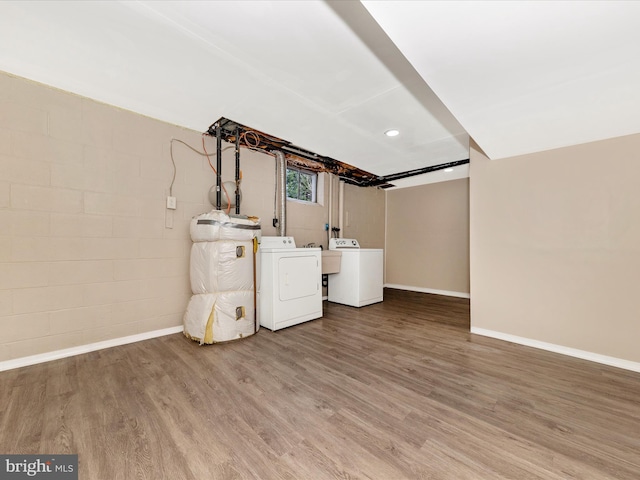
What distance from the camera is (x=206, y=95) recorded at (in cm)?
219

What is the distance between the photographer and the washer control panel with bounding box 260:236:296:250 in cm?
300

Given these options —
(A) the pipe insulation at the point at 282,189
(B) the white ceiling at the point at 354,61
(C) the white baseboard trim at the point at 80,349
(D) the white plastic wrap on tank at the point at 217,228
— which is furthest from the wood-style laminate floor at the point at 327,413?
(B) the white ceiling at the point at 354,61

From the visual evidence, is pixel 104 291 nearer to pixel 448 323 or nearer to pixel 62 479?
pixel 62 479

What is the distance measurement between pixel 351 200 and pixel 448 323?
2.74 meters

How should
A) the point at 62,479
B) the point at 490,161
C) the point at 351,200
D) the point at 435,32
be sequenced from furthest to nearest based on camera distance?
the point at 351,200
the point at 490,161
the point at 435,32
the point at 62,479

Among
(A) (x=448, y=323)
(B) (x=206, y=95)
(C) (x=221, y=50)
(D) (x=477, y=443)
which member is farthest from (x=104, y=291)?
(A) (x=448, y=323)

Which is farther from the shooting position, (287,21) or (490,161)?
(490,161)

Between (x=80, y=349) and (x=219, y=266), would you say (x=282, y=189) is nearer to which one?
(x=219, y=266)

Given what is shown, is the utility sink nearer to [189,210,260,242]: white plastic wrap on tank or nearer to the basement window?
the basement window

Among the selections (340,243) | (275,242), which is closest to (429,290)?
(340,243)

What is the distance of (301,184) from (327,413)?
3310 mm

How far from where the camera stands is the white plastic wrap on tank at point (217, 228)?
2.36m

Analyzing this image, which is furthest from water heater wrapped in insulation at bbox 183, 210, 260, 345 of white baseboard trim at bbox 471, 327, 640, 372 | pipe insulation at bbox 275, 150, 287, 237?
white baseboard trim at bbox 471, 327, 640, 372

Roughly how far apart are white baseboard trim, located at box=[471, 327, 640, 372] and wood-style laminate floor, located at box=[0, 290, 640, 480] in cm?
11
